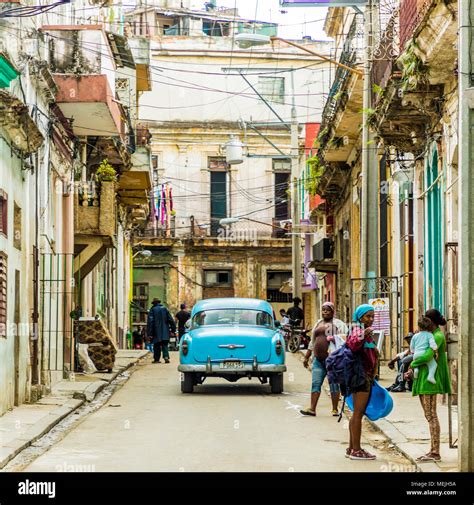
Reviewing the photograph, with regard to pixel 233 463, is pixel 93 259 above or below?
above

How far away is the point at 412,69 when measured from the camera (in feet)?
63.0

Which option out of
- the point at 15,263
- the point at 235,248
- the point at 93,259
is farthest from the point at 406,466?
the point at 235,248

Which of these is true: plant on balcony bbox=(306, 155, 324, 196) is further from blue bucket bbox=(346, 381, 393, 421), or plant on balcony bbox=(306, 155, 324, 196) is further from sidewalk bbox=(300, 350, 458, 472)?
blue bucket bbox=(346, 381, 393, 421)

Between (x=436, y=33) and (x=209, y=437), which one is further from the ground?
(x=436, y=33)

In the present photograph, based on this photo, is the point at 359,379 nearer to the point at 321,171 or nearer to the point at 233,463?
the point at 233,463

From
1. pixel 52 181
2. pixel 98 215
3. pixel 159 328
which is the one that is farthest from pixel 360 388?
pixel 159 328

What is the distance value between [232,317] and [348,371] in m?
10.3

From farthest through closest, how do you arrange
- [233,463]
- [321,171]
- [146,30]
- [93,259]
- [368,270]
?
[146,30] < [321,171] < [93,259] < [368,270] < [233,463]

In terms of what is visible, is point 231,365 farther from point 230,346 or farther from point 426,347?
point 426,347

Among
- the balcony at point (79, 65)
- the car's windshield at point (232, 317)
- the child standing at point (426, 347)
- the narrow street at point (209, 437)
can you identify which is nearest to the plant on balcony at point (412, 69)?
the narrow street at point (209, 437)

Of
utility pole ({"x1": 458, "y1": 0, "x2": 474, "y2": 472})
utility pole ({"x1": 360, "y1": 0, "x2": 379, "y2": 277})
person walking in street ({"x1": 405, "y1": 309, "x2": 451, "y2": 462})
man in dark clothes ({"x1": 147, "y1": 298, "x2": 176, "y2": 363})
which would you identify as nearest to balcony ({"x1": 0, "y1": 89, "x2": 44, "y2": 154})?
utility pole ({"x1": 360, "y1": 0, "x2": 379, "y2": 277})

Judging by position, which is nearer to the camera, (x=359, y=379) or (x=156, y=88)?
(x=359, y=379)

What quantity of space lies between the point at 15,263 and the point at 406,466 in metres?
8.56

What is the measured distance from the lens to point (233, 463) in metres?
12.7
